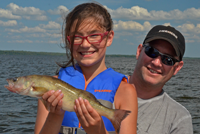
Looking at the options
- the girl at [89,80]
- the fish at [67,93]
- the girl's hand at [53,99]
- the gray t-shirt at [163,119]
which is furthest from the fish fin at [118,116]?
the gray t-shirt at [163,119]

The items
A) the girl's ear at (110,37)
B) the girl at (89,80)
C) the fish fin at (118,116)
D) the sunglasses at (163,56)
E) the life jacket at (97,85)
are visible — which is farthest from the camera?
the sunglasses at (163,56)

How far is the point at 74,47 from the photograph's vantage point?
12.2 feet

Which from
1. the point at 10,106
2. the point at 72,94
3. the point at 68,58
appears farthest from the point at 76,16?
the point at 10,106

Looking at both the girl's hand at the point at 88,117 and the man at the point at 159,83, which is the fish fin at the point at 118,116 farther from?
the man at the point at 159,83

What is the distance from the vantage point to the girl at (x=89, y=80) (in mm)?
3330

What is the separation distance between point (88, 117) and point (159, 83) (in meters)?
2.31

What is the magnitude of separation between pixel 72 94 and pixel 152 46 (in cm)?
248

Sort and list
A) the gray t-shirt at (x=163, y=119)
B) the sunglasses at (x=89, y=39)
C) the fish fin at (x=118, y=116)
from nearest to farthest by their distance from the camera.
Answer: the fish fin at (x=118, y=116), the sunglasses at (x=89, y=39), the gray t-shirt at (x=163, y=119)

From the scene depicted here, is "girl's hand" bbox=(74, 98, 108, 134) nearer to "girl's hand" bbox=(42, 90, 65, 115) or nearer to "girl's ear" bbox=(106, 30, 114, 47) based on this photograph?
"girl's hand" bbox=(42, 90, 65, 115)

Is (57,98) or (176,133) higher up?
(57,98)

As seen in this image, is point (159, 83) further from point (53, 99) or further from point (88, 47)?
point (53, 99)

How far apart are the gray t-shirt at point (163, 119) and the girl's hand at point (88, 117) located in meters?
1.38

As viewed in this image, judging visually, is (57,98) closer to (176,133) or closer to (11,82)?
(11,82)

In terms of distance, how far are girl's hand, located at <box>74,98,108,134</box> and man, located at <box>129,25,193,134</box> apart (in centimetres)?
139
